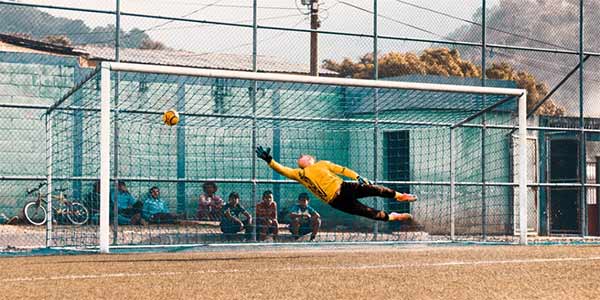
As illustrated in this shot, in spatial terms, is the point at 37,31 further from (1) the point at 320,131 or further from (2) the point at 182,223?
(1) the point at 320,131

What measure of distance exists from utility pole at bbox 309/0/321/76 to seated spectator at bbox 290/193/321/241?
2.90 metres

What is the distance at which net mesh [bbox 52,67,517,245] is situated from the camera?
19.8 metres

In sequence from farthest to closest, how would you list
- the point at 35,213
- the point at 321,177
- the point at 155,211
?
the point at 35,213, the point at 155,211, the point at 321,177

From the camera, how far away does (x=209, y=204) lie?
67.6 ft

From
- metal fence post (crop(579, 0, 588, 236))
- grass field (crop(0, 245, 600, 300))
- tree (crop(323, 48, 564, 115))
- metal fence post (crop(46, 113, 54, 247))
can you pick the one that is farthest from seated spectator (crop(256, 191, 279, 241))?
metal fence post (crop(579, 0, 588, 236))

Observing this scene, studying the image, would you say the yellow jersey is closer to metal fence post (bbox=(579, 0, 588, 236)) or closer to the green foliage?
the green foliage

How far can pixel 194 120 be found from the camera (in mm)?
22359

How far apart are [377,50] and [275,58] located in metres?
2.54

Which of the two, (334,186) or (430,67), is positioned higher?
(430,67)

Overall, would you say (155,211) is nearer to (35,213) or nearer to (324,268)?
(35,213)

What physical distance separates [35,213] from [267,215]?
4312 mm

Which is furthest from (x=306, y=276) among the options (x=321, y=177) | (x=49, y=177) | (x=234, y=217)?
(x=234, y=217)

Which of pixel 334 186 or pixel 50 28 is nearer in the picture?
pixel 334 186

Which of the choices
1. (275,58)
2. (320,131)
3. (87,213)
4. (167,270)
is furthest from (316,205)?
(167,270)
